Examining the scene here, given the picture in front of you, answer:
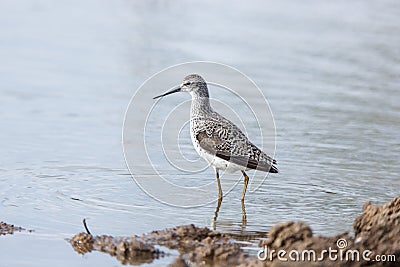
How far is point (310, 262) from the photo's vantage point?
5.59 metres

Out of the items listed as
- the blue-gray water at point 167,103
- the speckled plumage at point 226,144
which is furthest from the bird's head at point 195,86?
the blue-gray water at point 167,103

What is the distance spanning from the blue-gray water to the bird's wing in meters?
0.37

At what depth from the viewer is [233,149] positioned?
846 cm

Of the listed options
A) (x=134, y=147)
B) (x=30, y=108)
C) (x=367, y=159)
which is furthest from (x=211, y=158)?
(x=30, y=108)

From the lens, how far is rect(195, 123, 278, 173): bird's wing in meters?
8.39

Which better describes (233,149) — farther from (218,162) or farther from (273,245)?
(273,245)

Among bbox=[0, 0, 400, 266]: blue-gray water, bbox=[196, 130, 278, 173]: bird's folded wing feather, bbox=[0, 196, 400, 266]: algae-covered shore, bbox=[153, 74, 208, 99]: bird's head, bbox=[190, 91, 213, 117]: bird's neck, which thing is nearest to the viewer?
bbox=[0, 196, 400, 266]: algae-covered shore

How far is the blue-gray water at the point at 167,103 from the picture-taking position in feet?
25.3

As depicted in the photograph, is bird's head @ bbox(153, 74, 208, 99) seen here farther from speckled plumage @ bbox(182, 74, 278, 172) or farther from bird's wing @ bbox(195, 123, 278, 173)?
bird's wing @ bbox(195, 123, 278, 173)

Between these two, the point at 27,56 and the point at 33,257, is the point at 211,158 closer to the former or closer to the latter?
the point at 33,257

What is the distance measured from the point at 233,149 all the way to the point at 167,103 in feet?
11.9

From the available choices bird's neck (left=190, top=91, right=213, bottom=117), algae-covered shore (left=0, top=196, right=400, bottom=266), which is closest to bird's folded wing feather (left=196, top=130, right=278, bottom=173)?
bird's neck (left=190, top=91, right=213, bottom=117)

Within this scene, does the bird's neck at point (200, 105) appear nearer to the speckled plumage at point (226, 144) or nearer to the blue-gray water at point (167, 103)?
the speckled plumage at point (226, 144)

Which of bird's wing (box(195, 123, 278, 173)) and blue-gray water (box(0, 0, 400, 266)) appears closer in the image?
Result: blue-gray water (box(0, 0, 400, 266))
